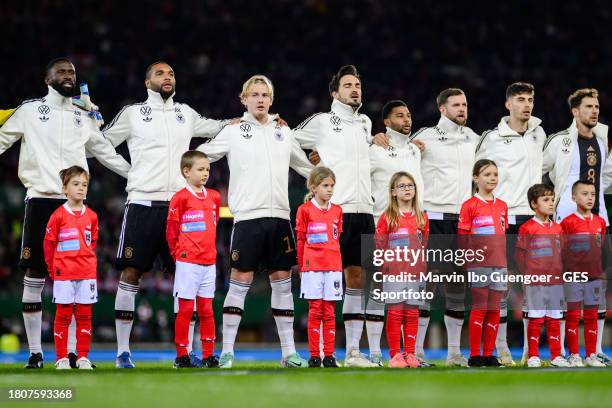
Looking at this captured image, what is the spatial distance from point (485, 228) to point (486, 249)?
0.19 metres

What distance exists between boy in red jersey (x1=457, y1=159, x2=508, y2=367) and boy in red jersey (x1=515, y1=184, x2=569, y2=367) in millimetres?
340

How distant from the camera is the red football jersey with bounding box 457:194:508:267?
9.40 metres

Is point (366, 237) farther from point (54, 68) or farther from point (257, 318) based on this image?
point (257, 318)

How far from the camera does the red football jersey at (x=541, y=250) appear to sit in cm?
964

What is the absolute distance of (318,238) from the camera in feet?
29.5

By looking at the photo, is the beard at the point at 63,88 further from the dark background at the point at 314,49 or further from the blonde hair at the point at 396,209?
the dark background at the point at 314,49

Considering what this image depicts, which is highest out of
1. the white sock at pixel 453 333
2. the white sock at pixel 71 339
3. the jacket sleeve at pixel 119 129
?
the jacket sleeve at pixel 119 129

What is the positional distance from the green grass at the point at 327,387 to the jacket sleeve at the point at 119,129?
251 cm

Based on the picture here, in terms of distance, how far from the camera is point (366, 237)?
9492mm

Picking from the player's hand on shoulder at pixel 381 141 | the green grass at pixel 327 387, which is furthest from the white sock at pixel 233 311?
the player's hand on shoulder at pixel 381 141

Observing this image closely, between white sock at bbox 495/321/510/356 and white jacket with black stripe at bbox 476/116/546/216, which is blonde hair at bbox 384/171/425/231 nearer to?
white jacket with black stripe at bbox 476/116/546/216

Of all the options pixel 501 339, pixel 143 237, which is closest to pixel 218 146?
pixel 143 237

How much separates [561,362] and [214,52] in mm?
17814

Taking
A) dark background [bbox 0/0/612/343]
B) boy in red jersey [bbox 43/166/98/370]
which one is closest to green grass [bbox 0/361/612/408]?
boy in red jersey [bbox 43/166/98/370]
